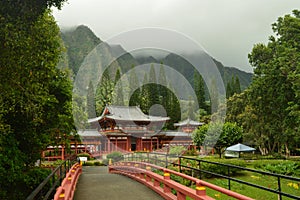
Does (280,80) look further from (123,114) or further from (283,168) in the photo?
(123,114)

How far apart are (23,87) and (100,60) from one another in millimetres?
116234

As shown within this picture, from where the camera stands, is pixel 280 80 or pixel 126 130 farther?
pixel 126 130

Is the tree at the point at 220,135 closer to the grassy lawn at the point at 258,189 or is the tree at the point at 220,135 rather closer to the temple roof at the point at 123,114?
the grassy lawn at the point at 258,189

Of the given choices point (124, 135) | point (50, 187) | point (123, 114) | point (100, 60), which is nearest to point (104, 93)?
point (123, 114)

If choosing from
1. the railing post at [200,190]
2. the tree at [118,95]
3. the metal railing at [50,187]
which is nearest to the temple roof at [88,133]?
the tree at [118,95]

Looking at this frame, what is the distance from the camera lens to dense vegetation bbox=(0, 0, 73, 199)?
749cm

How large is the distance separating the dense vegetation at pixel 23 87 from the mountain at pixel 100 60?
283 feet

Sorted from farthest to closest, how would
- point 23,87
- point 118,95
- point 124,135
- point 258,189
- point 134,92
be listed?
point 134,92
point 118,95
point 124,135
point 258,189
point 23,87

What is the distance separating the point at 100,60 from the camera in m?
123

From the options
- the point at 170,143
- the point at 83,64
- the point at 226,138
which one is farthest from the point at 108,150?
the point at 83,64

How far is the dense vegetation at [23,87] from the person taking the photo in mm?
7492

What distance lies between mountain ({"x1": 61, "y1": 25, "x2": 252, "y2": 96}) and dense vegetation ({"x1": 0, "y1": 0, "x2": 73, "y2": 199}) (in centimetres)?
8638

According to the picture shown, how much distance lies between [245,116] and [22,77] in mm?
35661

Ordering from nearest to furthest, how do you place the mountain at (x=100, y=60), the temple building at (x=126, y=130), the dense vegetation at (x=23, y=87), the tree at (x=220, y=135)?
1. the dense vegetation at (x=23, y=87)
2. the tree at (x=220, y=135)
3. the temple building at (x=126, y=130)
4. the mountain at (x=100, y=60)
